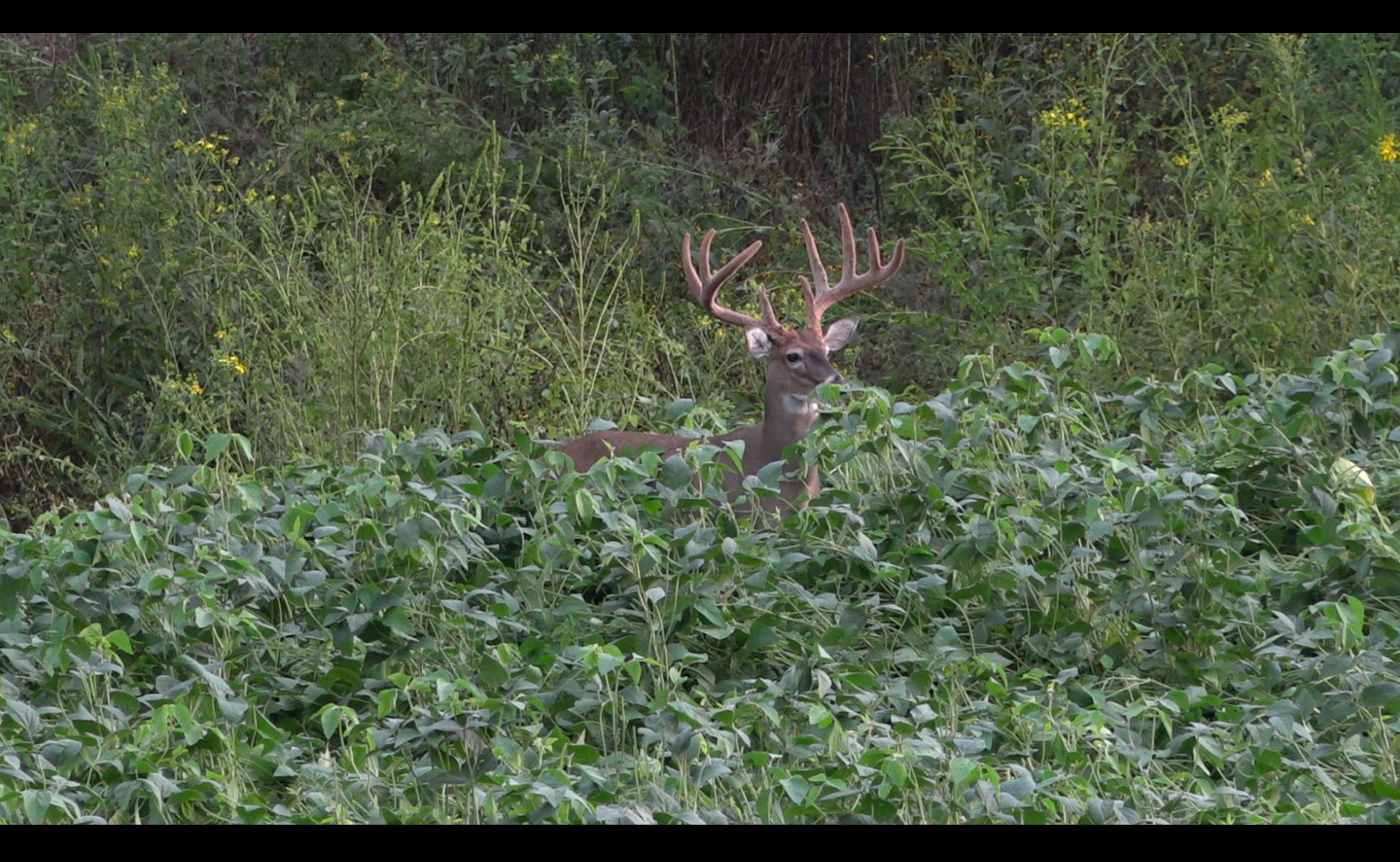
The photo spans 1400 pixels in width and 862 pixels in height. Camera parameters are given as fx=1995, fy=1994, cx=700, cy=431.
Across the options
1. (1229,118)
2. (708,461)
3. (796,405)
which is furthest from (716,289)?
(708,461)

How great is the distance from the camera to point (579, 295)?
25.8 feet

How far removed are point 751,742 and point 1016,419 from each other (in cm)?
193

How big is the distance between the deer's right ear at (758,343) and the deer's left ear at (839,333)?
1.13 feet

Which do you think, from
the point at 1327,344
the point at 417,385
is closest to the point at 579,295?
the point at 417,385

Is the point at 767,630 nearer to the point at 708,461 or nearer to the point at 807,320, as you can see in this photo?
the point at 708,461

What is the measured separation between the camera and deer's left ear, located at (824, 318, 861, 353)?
25.4ft

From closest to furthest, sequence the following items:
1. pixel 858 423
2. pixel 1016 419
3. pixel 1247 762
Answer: pixel 1247 762 < pixel 858 423 < pixel 1016 419

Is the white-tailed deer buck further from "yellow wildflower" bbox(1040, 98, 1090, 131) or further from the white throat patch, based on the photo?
"yellow wildflower" bbox(1040, 98, 1090, 131)

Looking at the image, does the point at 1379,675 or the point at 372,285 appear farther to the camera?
the point at 372,285

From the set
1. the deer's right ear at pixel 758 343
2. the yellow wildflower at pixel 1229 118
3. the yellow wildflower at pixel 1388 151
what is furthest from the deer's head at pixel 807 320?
→ the yellow wildflower at pixel 1388 151

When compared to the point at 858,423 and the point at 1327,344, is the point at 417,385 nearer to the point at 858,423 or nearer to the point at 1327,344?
the point at 858,423

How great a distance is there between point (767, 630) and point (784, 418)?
2.38 metres

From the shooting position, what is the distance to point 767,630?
5.03 m

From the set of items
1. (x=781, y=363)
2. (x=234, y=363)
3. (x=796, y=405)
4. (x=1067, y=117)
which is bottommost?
(x=234, y=363)
